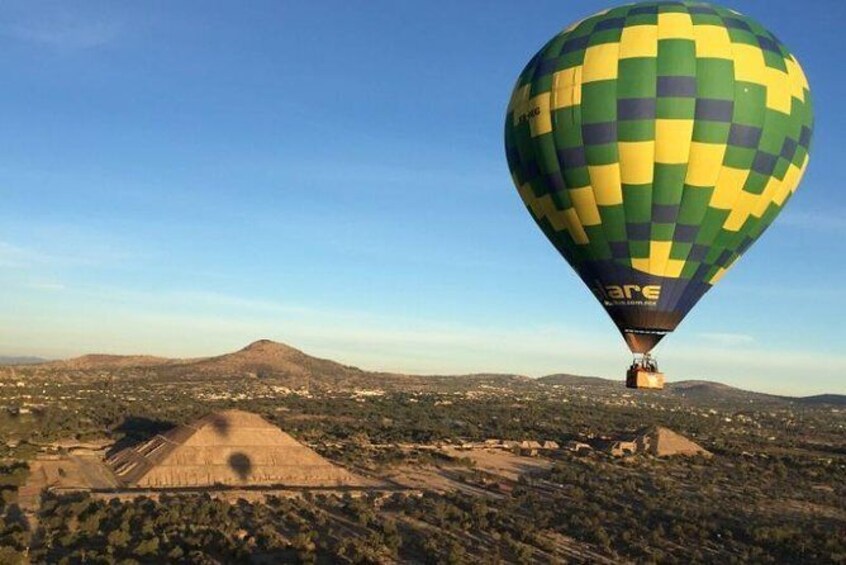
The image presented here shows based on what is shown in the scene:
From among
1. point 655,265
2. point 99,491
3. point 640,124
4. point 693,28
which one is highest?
point 693,28

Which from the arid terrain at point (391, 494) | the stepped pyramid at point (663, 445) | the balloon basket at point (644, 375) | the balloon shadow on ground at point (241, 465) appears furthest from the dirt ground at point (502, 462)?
the balloon basket at point (644, 375)

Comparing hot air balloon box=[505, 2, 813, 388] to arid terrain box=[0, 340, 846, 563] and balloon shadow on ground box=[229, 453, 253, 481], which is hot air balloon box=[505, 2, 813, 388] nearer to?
arid terrain box=[0, 340, 846, 563]

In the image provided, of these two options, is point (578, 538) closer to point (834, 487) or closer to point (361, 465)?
point (361, 465)

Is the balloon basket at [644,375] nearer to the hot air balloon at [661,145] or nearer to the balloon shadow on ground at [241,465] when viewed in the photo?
the hot air balloon at [661,145]

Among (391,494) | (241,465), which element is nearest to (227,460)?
(241,465)

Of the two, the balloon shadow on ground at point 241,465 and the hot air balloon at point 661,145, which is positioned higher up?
the hot air balloon at point 661,145

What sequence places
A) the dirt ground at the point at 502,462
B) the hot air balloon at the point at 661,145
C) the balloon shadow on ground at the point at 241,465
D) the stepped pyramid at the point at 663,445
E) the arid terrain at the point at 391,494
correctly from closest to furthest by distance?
the hot air balloon at the point at 661,145, the arid terrain at the point at 391,494, the balloon shadow on ground at the point at 241,465, the dirt ground at the point at 502,462, the stepped pyramid at the point at 663,445

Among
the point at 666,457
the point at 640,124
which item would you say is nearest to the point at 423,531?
the point at 640,124

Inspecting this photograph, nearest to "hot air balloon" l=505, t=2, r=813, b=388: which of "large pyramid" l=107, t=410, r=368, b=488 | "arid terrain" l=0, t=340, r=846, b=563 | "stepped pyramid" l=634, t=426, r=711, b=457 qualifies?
"arid terrain" l=0, t=340, r=846, b=563
